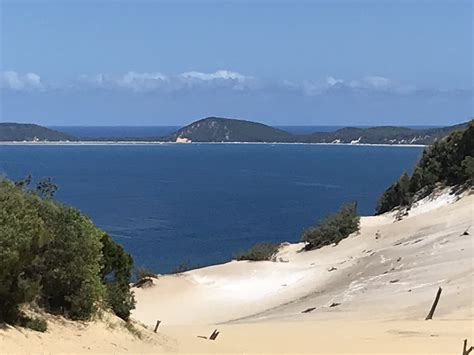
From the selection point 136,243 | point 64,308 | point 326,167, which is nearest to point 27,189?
point 64,308

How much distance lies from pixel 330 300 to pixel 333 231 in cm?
1862

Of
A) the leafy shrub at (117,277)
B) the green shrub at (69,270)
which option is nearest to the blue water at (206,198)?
the leafy shrub at (117,277)

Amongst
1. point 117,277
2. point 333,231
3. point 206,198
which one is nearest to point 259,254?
point 333,231

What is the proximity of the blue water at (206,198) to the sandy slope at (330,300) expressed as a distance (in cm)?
1562

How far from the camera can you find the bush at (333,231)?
44.4 metres

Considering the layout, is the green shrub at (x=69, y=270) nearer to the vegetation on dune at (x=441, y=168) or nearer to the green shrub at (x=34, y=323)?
the green shrub at (x=34, y=323)

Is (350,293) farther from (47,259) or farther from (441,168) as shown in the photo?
(441,168)

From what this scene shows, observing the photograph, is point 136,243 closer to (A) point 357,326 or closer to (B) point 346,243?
(B) point 346,243

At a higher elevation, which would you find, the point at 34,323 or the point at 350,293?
the point at 34,323

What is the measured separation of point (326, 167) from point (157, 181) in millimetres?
47726

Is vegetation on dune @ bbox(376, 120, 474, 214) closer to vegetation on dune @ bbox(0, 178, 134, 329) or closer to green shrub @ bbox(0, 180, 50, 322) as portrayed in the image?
vegetation on dune @ bbox(0, 178, 134, 329)

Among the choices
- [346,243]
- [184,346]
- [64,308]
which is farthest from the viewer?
[346,243]

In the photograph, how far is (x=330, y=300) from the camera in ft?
86.0

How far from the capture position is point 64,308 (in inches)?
541
